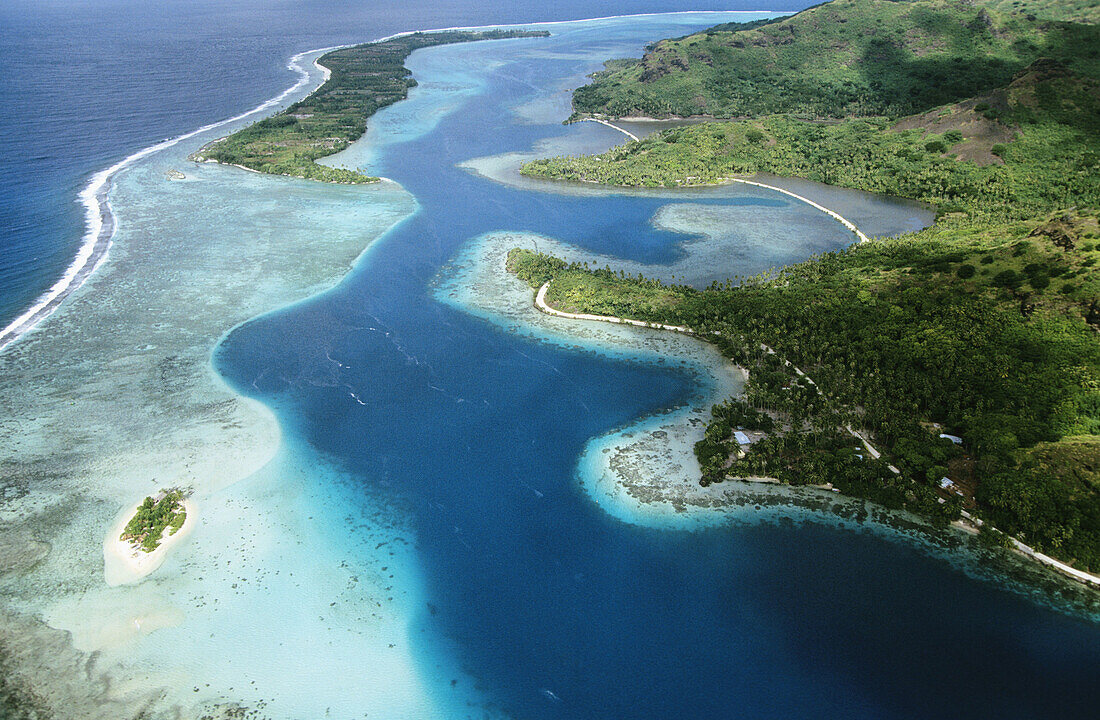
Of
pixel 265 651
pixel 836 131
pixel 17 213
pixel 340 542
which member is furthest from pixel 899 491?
pixel 17 213

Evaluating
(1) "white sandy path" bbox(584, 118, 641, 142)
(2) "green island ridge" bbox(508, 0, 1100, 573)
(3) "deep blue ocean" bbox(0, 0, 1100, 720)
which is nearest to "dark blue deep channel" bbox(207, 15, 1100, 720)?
(3) "deep blue ocean" bbox(0, 0, 1100, 720)

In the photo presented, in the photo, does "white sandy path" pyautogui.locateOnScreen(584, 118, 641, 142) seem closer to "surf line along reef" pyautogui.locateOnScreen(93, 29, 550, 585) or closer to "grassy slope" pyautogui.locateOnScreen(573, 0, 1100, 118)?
"grassy slope" pyautogui.locateOnScreen(573, 0, 1100, 118)

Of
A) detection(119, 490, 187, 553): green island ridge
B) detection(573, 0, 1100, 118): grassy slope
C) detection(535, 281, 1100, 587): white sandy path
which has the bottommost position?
detection(119, 490, 187, 553): green island ridge

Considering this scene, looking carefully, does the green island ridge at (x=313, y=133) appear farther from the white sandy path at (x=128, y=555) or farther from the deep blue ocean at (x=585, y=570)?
the white sandy path at (x=128, y=555)

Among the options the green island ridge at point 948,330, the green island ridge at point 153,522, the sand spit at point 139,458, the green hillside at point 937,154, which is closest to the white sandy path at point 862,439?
the green island ridge at point 948,330

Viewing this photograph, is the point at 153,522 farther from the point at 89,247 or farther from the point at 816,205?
the point at 816,205

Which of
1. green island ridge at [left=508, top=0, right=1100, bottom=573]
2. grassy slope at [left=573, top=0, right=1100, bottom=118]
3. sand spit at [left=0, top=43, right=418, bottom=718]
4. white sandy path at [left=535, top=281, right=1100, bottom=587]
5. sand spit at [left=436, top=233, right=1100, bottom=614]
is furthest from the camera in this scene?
grassy slope at [left=573, top=0, right=1100, bottom=118]

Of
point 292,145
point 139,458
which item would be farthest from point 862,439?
point 292,145
